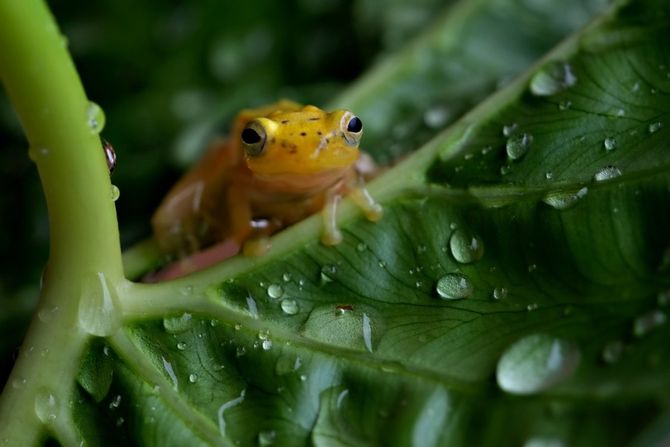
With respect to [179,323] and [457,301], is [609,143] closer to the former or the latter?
[457,301]

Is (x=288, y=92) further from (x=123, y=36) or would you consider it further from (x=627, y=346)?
(x=627, y=346)

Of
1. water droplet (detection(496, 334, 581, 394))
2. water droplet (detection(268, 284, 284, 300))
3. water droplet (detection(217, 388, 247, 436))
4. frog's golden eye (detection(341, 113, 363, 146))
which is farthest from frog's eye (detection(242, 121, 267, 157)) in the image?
water droplet (detection(496, 334, 581, 394))

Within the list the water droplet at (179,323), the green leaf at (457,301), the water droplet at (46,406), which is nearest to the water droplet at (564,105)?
the green leaf at (457,301)

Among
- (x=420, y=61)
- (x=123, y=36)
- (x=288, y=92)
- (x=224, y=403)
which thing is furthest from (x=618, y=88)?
(x=123, y=36)

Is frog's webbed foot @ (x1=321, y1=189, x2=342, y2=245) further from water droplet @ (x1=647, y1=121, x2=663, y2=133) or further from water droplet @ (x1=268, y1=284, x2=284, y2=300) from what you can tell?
water droplet @ (x1=647, y1=121, x2=663, y2=133)

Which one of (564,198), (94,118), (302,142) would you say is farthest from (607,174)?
(94,118)

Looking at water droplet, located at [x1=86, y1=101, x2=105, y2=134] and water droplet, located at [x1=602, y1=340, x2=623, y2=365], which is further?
water droplet, located at [x1=86, y1=101, x2=105, y2=134]

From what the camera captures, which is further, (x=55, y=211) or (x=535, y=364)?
(x=55, y=211)
